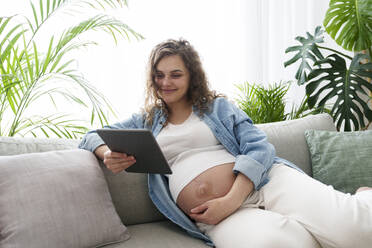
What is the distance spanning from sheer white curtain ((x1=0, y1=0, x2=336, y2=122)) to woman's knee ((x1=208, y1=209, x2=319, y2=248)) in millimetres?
1404

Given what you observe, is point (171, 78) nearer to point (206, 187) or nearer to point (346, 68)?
point (206, 187)

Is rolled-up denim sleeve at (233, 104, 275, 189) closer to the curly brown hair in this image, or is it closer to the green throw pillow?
the curly brown hair

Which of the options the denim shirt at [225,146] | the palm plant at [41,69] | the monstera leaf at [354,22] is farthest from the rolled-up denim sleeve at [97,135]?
the monstera leaf at [354,22]

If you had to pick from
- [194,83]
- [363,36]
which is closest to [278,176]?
[194,83]

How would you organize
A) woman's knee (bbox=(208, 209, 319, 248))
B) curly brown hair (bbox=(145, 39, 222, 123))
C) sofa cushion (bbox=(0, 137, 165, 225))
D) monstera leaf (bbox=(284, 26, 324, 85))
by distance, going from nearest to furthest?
1. woman's knee (bbox=(208, 209, 319, 248))
2. sofa cushion (bbox=(0, 137, 165, 225))
3. curly brown hair (bbox=(145, 39, 222, 123))
4. monstera leaf (bbox=(284, 26, 324, 85))

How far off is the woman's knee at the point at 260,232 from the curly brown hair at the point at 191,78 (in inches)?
20.5

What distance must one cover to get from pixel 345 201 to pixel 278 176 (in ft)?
0.89

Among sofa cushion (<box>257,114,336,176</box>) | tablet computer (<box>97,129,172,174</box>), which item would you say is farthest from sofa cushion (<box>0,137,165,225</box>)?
sofa cushion (<box>257,114,336,176</box>)

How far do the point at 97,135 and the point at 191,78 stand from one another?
479 mm

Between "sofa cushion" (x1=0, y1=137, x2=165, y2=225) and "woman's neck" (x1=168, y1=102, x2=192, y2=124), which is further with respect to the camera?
"woman's neck" (x1=168, y1=102, x2=192, y2=124)

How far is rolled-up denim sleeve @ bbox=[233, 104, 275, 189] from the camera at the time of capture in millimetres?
1396

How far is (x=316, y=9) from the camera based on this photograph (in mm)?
3049

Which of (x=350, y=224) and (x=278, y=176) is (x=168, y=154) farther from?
Answer: (x=350, y=224)

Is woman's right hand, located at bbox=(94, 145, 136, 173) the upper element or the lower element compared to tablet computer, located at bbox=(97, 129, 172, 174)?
lower
